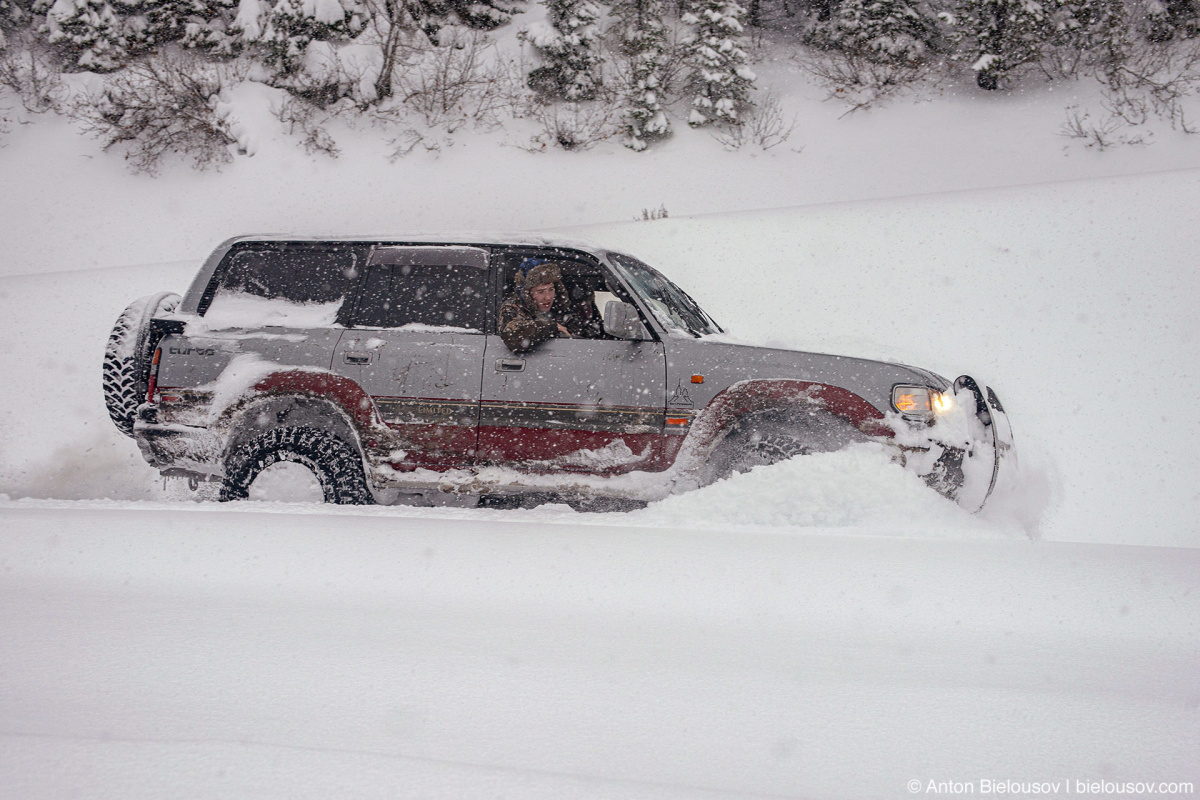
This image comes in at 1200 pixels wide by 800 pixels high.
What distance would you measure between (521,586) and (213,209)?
43.0ft

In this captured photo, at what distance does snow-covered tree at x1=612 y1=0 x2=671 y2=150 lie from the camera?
14.2 m

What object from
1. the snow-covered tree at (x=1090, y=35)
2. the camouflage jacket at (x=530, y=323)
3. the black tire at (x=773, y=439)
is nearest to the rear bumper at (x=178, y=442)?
the camouflage jacket at (x=530, y=323)

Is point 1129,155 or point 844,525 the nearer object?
point 844,525

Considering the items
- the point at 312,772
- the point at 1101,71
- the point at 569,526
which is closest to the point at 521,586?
the point at 569,526

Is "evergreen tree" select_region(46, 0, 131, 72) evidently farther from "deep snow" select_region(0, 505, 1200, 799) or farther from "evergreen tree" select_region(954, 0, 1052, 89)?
"evergreen tree" select_region(954, 0, 1052, 89)

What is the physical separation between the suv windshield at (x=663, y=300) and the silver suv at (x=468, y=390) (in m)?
0.04

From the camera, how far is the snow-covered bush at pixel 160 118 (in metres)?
13.7

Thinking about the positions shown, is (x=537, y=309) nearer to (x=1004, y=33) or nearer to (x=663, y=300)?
(x=663, y=300)

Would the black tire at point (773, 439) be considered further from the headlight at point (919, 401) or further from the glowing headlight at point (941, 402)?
the glowing headlight at point (941, 402)

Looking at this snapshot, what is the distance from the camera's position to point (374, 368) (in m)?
4.19

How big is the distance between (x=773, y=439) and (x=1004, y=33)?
15.0 metres

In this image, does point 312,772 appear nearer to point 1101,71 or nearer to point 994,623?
point 994,623

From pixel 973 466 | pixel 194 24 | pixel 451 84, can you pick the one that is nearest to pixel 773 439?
pixel 973 466

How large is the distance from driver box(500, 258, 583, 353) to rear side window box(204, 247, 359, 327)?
1046 millimetres
